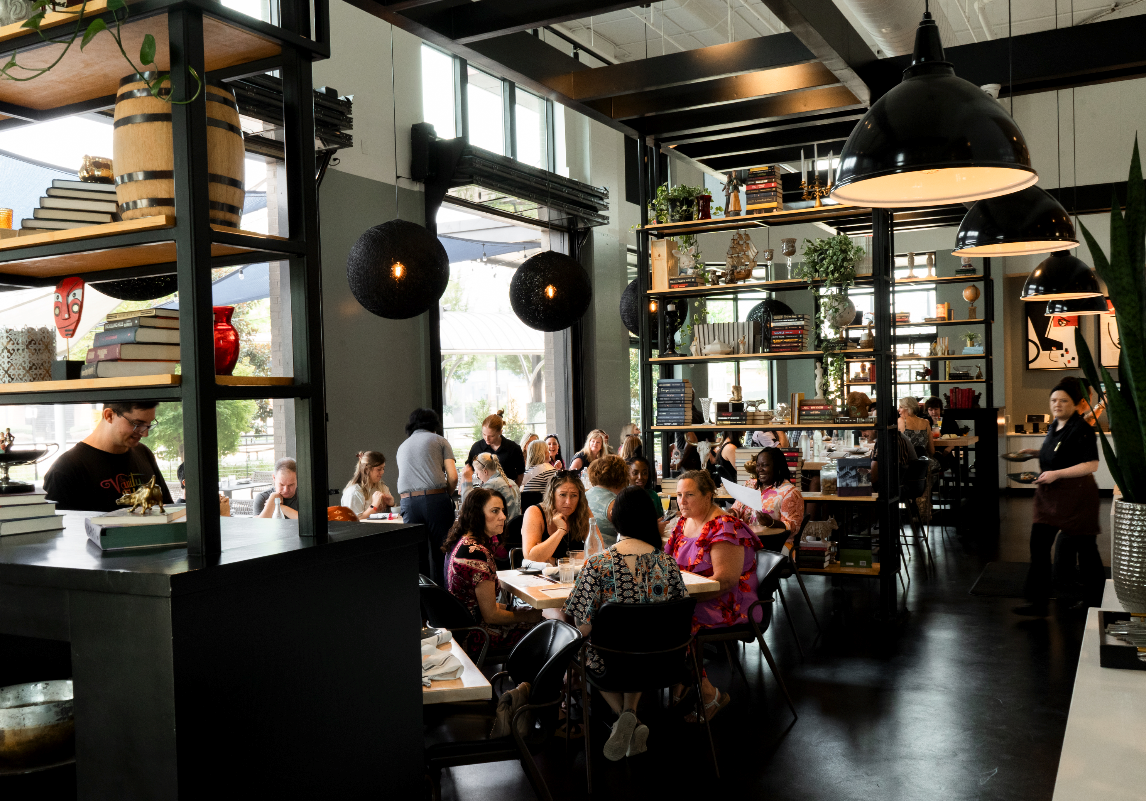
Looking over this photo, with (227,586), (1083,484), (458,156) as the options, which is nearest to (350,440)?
(458,156)

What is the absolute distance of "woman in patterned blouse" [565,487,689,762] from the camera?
177 inches

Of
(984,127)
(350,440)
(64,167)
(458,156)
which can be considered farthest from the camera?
(458,156)

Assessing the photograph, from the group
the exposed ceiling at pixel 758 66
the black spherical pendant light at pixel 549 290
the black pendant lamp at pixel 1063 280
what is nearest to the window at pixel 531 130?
the exposed ceiling at pixel 758 66

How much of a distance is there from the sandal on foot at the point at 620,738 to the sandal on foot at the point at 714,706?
590mm

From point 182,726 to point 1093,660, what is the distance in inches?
83.0

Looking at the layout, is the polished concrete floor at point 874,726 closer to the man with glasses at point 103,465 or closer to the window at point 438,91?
the man with glasses at point 103,465

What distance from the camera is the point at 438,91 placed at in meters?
9.91

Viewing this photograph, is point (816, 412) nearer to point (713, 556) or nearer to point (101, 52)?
point (713, 556)

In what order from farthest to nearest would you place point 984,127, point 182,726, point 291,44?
point 984,127, point 291,44, point 182,726

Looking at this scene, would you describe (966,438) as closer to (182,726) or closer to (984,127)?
(984,127)

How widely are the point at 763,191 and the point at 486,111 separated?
4.45 m

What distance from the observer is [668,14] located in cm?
1114

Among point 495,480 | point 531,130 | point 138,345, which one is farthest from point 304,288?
point 531,130

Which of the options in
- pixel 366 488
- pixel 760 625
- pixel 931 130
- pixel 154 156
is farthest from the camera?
pixel 366 488
